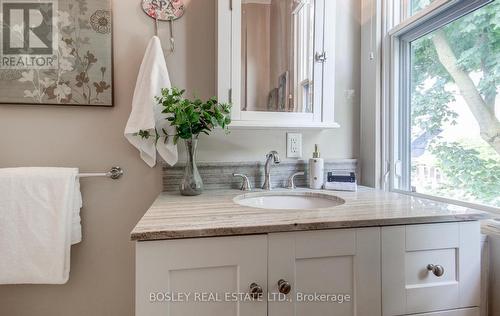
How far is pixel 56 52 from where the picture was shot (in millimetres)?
1037

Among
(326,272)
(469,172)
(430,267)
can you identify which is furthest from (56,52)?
(469,172)

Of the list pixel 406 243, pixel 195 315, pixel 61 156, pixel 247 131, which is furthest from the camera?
pixel 247 131

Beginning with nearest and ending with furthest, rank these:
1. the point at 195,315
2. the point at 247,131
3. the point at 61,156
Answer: the point at 195,315, the point at 61,156, the point at 247,131

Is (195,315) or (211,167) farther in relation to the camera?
(211,167)

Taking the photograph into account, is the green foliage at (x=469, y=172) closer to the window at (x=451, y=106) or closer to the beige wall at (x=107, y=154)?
the window at (x=451, y=106)

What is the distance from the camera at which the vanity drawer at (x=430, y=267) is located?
730mm

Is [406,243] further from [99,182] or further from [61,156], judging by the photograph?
[61,156]

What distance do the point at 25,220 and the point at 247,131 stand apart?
0.89m

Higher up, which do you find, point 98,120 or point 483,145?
point 98,120

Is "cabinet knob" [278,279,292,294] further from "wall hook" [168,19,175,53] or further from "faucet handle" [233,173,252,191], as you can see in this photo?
"wall hook" [168,19,175,53]

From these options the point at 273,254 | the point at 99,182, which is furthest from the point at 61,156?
the point at 273,254

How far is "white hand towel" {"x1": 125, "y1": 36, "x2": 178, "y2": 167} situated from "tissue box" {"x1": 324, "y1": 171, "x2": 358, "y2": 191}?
0.66 metres

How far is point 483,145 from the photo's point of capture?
0.90 m

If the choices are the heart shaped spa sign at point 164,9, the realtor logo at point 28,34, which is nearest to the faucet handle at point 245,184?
the heart shaped spa sign at point 164,9
